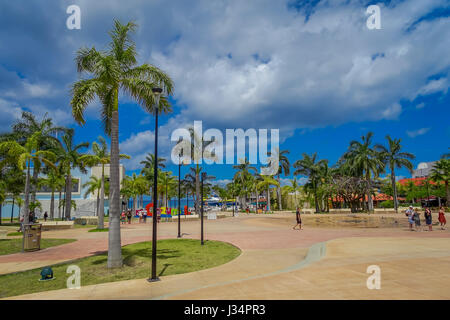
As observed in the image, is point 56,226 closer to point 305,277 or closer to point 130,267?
point 130,267

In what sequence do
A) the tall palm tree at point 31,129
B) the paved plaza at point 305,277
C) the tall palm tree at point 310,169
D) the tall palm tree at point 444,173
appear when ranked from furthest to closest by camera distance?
1. the tall palm tree at point 310,169
2. the tall palm tree at point 444,173
3. the tall palm tree at point 31,129
4. the paved plaza at point 305,277

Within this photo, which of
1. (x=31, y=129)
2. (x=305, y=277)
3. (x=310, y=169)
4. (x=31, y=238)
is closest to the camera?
(x=305, y=277)

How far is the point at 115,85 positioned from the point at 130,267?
22.2ft

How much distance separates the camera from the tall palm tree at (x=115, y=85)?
964 centimetres

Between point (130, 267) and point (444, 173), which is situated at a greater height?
point (444, 173)

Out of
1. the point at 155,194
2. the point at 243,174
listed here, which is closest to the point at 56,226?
the point at 155,194

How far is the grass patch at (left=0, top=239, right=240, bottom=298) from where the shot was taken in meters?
7.89

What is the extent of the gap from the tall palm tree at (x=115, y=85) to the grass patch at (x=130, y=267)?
2.76ft

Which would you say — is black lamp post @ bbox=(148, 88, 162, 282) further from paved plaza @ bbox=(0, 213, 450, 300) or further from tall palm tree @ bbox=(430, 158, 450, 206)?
tall palm tree @ bbox=(430, 158, 450, 206)

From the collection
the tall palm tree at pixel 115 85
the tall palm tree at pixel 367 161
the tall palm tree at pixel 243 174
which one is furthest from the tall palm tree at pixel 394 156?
the tall palm tree at pixel 115 85

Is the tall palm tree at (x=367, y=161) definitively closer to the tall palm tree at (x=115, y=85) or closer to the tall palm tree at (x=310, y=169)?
the tall palm tree at (x=310, y=169)

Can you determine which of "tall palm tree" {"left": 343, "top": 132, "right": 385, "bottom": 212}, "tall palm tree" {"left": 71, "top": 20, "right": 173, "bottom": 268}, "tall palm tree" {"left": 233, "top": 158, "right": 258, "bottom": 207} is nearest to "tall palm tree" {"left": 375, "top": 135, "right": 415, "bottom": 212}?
"tall palm tree" {"left": 343, "top": 132, "right": 385, "bottom": 212}

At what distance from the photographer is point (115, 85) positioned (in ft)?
34.3

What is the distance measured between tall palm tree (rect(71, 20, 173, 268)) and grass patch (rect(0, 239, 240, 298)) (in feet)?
2.76
